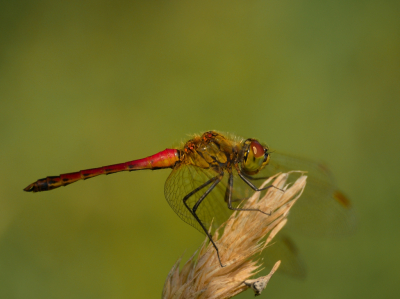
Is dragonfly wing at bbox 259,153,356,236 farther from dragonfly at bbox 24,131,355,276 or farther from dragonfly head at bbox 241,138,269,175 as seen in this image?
dragonfly head at bbox 241,138,269,175

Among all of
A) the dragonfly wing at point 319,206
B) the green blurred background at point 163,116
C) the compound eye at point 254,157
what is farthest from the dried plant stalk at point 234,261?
the green blurred background at point 163,116

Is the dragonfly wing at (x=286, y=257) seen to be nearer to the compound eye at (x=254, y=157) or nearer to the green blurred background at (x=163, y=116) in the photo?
the green blurred background at (x=163, y=116)

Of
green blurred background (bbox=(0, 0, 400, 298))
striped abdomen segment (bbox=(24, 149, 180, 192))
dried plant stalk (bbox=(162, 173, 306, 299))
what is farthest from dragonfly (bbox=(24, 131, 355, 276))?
dried plant stalk (bbox=(162, 173, 306, 299))

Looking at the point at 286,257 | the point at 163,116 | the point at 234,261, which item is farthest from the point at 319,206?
the point at 163,116

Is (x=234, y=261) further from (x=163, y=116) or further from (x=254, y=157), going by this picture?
(x=163, y=116)

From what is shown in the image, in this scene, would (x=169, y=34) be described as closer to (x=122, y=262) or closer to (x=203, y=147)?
(x=203, y=147)

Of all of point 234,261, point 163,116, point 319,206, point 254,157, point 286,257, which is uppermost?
Result: point 163,116
